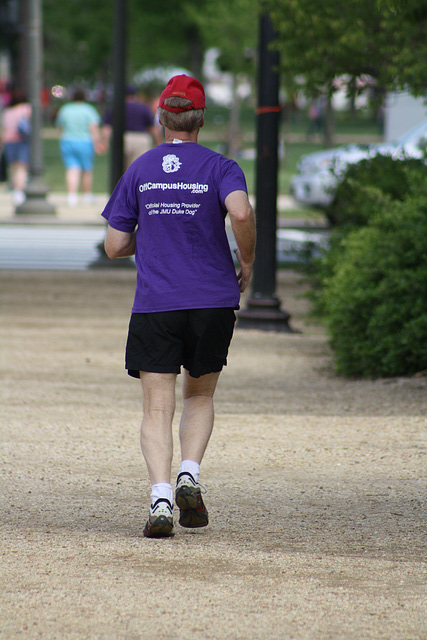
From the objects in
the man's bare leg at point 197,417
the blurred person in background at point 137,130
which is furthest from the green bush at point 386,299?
the blurred person in background at point 137,130

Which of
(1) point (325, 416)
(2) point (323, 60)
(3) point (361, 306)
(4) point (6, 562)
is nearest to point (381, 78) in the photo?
(2) point (323, 60)

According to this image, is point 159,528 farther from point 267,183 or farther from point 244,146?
point 244,146

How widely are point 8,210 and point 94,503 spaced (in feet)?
58.7

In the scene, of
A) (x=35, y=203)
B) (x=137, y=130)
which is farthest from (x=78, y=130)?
(x=137, y=130)

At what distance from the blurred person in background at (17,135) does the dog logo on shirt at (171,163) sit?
17.6 metres

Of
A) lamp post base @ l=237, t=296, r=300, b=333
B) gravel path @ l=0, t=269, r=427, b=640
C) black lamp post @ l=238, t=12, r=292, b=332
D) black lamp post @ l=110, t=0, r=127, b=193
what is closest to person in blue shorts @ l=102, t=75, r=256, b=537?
gravel path @ l=0, t=269, r=427, b=640

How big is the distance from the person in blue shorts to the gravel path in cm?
33

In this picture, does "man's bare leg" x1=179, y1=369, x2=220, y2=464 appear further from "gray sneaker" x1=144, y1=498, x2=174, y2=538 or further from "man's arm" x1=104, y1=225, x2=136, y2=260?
"man's arm" x1=104, y1=225, x2=136, y2=260

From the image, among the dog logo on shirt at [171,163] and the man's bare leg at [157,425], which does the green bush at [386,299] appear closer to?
the man's bare leg at [157,425]

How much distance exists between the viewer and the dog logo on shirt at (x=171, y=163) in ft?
14.9

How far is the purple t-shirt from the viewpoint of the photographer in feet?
14.8

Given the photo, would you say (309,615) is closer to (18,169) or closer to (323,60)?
(323,60)

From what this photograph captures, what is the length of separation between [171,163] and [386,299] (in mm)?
3625

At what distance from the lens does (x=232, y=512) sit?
16.1ft
